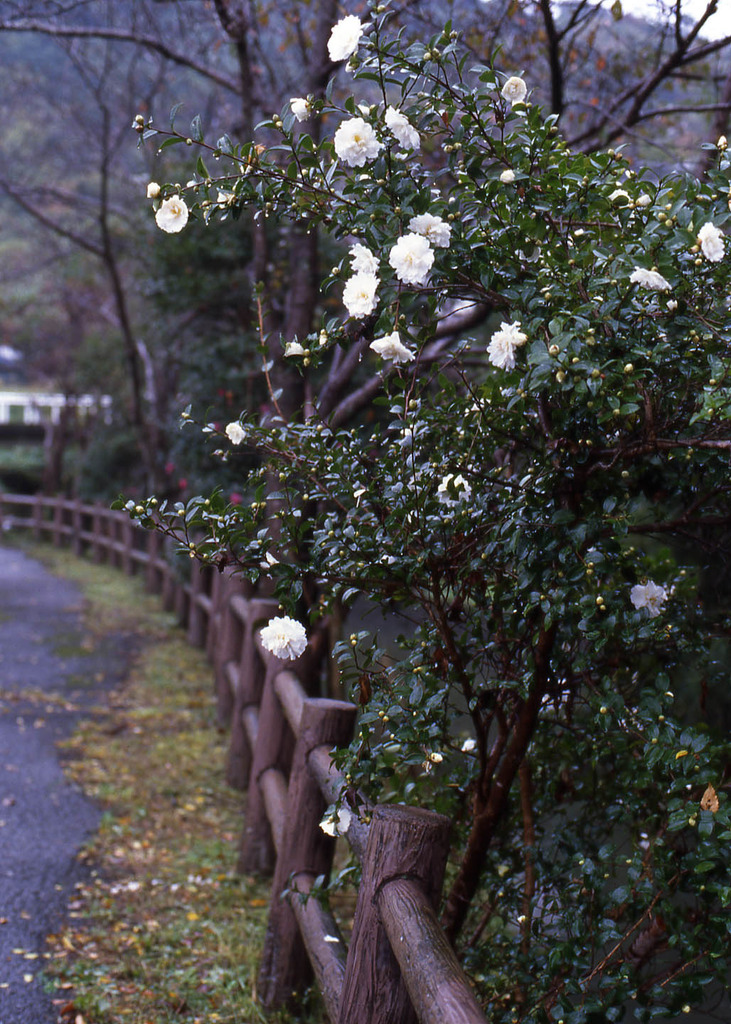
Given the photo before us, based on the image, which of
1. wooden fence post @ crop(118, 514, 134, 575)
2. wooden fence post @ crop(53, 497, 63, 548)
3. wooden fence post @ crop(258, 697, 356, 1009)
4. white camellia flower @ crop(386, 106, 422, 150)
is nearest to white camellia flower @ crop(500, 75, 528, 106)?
white camellia flower @ crop(386, 106, 422, 150)

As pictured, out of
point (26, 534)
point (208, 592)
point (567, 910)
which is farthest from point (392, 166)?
point (26, 534)

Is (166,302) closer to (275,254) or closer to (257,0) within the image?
(275,254)

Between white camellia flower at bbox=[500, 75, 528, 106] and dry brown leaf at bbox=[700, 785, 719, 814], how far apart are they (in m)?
1.27

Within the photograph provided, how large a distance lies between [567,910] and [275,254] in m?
6.25

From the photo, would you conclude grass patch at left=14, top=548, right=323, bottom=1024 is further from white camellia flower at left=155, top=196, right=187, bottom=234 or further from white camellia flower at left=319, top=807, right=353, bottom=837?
white camellia flower at left=155, top=196, right=187, bottom=234

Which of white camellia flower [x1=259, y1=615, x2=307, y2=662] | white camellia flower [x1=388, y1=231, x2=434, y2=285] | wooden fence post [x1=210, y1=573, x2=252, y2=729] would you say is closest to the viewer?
white camellia flower [x1=388, y1=231, x2=434, y2=285]

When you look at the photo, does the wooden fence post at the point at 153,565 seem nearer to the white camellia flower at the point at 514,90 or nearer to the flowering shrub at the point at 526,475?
the flowering shrub at the point at 526,475

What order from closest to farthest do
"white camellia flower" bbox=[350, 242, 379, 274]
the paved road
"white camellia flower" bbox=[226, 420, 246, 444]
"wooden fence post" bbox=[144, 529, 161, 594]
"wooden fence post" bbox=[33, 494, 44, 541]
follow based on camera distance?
"white camellia flower" bbox=[350, 242, 379, 274] → "white camellia flower" bbox=[226, 420, 246, 444] → the paved road → "wooden fence post" bbox=[144, 529, 161, 594] → "wooden fence post" bbox=[33, 494, 44, 541]

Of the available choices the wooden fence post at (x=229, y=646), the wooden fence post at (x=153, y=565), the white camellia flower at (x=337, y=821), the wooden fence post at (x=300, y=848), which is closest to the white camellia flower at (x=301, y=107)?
the white camellia flower at (x=337, y=821)

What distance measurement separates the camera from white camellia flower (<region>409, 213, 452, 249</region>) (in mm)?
1649

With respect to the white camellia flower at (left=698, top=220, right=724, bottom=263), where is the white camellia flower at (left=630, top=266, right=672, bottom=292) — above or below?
below

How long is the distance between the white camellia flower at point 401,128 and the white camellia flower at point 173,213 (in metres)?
0.46

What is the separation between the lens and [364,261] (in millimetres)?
1719

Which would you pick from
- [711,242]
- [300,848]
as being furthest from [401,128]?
[300,848]
